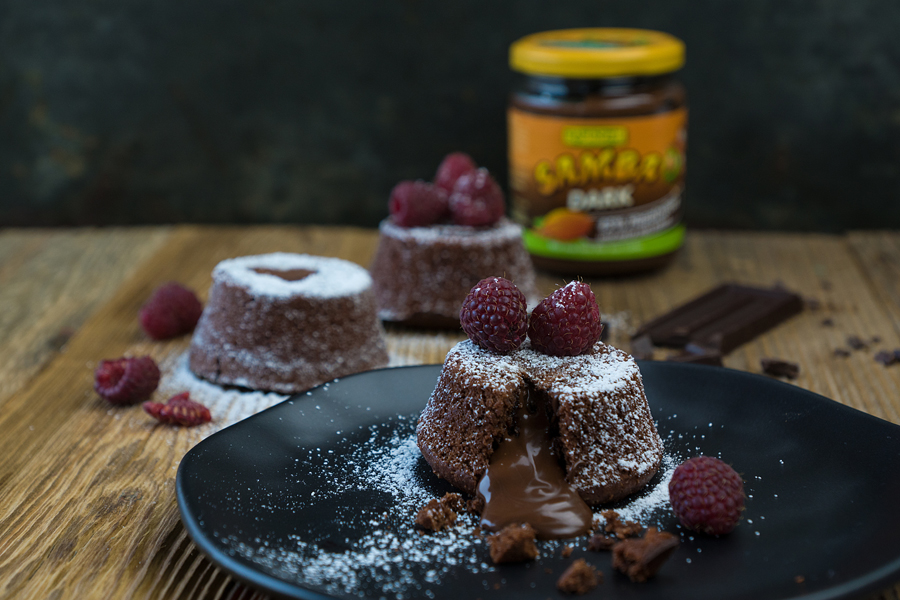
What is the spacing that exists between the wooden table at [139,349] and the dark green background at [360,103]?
0.52 ft

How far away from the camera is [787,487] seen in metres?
1.19

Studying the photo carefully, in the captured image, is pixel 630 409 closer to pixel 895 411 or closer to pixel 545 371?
pixel 545 371

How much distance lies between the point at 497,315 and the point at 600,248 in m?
1.06

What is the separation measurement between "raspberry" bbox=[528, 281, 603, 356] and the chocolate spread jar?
3.13ft

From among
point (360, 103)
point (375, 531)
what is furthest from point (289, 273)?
point (360, 103)

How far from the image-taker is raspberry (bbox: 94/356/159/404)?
65.1 inches

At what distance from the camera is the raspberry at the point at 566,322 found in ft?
4.10

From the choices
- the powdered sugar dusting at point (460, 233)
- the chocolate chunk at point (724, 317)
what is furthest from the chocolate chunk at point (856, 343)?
the powdered sugar dusting at point (460, 233)

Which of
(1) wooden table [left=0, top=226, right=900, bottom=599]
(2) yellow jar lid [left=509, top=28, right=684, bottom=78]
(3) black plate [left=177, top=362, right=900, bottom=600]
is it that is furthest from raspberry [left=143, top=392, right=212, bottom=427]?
(2) yellow jar lid [left=509, top=28, right=684, bottom=78]

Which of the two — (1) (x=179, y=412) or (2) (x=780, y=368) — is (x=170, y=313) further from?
(2) (x=780, y=368)

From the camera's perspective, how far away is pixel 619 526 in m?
1.13

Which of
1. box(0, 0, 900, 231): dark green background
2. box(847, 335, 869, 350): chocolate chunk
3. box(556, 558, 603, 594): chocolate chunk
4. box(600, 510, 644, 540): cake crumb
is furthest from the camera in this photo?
box(0, 0, 900, 231): dark green background

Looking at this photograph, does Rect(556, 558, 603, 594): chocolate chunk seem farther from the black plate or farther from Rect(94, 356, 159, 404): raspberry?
Rect(94, 356, 159, 404): raspberry

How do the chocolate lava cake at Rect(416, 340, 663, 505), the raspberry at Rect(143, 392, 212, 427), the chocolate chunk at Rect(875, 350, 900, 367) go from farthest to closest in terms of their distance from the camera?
1. the chocolate chunk at Rect(875, 350, 900, 367)
2. the raspberry at Rect(143, 392, 212, 427)
3. the chocolate lava cake at Rect(416, 340, 663, 505)
